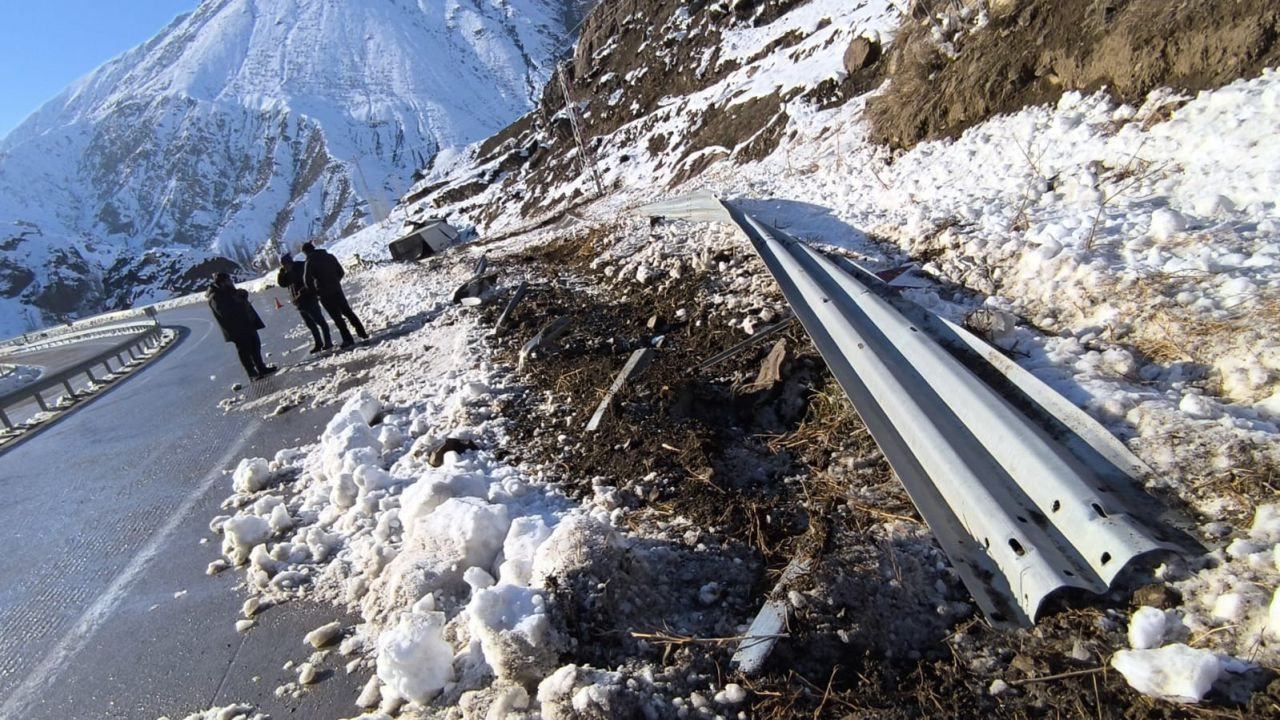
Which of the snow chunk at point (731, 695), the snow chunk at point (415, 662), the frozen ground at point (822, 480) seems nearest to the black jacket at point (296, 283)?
the frozen ground at point (822, 480)

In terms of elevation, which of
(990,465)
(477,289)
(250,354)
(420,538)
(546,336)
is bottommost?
(990,465)

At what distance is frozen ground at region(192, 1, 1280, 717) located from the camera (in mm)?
2070

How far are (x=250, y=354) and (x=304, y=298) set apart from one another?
1078mm

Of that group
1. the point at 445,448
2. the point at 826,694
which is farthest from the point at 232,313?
the point at 826,694

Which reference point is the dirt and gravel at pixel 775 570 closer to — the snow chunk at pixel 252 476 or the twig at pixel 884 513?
the twig at pixel 884 513

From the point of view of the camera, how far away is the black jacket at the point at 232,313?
8.48 meters

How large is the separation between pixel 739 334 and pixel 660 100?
34006 millimetres

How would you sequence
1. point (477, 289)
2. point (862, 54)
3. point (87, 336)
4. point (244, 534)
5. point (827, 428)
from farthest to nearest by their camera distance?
point (87, 336) → point (862, 54) → point (477, 289) → point (244, 534) → point (827, 428)

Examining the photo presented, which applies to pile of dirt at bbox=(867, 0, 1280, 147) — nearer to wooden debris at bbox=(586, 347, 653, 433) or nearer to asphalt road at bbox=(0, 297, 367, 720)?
wooden debris at bbox=(586, 347, 653, 433)

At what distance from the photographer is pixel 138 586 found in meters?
4.02

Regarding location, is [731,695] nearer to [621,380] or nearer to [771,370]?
[771,370]

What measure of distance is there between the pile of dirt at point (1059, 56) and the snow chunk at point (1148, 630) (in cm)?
456

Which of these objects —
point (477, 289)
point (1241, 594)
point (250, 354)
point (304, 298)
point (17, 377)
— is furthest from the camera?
point (17, 377)

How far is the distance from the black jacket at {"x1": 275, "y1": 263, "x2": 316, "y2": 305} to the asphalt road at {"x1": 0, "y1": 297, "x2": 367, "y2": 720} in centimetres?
152
